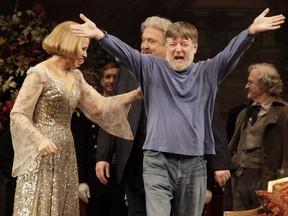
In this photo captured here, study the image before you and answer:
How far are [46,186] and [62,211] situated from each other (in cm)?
19

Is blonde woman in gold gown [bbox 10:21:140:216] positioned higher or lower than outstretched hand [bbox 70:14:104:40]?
lower

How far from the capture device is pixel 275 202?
19.0 ft

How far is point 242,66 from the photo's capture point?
8516mm

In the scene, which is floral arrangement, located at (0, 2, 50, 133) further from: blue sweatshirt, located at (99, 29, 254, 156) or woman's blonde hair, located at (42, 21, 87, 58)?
blue sweatshirt, located at (99, 29, 254, 156)

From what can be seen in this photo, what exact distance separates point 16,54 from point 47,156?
2146 millimetres

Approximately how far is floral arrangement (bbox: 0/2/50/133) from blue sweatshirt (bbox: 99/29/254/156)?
2447 millimetres

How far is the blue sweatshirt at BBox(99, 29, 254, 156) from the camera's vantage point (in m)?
4.83

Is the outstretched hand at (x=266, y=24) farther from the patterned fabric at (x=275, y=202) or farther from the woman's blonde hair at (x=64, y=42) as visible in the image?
the patterned fabric at (x=275, y=202)

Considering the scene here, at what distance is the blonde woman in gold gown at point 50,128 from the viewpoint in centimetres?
532

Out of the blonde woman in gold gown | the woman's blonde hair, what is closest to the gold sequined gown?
the blonde woman in gold gown

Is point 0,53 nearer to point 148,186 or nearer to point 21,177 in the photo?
point 21,177

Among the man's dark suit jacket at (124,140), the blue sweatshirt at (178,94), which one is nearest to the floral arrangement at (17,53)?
the man's dark suit jacket at (124,140)

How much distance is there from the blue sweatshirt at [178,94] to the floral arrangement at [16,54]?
2447 mm

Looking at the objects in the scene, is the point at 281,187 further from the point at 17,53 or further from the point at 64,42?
the point at 17,53
